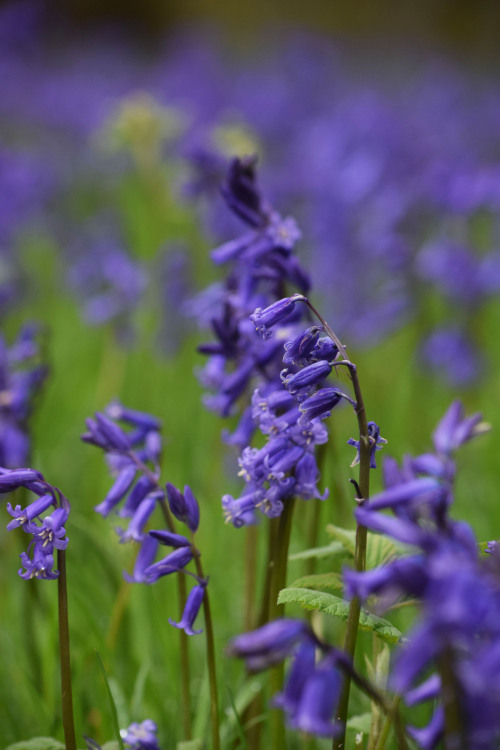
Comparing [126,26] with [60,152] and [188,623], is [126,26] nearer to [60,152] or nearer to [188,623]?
[60,152]

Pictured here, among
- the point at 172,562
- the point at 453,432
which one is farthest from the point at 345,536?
A: the point at 453,432

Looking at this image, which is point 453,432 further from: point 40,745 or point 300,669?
point 40,745

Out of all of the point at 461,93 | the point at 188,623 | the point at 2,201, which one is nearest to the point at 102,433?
the point at 188,623

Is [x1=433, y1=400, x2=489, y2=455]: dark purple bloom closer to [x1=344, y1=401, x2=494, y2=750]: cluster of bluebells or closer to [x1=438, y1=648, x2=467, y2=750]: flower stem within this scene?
[x1=344, y1=401, x2=494, y2=750]: cluster of bluebells

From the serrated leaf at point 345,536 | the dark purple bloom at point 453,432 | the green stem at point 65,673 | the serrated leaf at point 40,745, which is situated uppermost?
the dark purple bloom at point 453,432

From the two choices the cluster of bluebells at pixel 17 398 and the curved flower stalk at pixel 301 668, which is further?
the cluster of bluebells at pixel 17 398

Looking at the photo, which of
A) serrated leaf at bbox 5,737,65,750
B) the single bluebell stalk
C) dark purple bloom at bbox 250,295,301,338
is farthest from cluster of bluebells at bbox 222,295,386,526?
serrated leaf at bbox 5,737,65,750

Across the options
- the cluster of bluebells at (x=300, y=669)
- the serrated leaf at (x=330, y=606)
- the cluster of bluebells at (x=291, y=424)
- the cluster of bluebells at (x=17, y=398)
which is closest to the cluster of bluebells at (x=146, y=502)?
the cluster of bluebells at (x=291, y=424)

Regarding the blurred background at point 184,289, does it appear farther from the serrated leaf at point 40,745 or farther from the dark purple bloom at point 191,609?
the dark purple bloom at point 191,609
